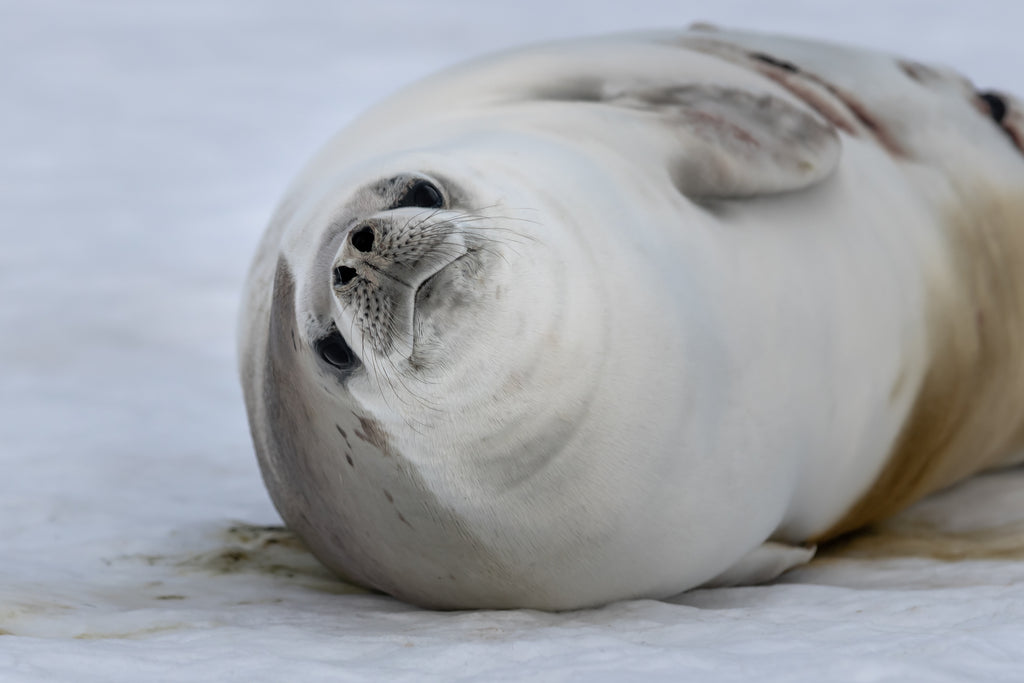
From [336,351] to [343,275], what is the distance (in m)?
0.18

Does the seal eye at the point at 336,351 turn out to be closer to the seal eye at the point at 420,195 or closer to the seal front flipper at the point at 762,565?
the seal eye at the point at 420,195

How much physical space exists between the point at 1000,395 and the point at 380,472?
5.02 feet

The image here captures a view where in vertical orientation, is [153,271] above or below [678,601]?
above

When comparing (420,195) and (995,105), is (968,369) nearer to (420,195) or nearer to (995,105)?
(995,105)

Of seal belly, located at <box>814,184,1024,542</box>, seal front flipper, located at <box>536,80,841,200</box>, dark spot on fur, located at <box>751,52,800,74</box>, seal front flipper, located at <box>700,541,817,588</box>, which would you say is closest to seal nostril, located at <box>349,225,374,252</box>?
seal front flipper, located at <box>536,80,841,200</box>

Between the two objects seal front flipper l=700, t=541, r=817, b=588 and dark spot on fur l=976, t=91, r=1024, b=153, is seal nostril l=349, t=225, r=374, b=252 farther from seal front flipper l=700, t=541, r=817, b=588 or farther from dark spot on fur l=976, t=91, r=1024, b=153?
dark spot on fur l=976, t=91, r=1024, b=153

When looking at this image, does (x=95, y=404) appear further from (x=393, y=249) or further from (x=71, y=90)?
(x=71, y=90)

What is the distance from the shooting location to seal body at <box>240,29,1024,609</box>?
7.05ft

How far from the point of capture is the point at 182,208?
5266 mm

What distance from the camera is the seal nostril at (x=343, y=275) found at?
207 centimetres

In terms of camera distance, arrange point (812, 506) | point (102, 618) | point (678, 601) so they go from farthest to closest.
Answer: point (812, 506) → point (678, 601) → point (102, 618)

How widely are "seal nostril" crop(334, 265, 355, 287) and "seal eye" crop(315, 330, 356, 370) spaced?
0.44 ft

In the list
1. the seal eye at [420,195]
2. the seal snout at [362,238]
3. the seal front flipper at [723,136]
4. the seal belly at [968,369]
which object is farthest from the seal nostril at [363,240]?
the seal belly at [968,369]

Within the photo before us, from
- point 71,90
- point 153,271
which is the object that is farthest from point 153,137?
point 153,271
